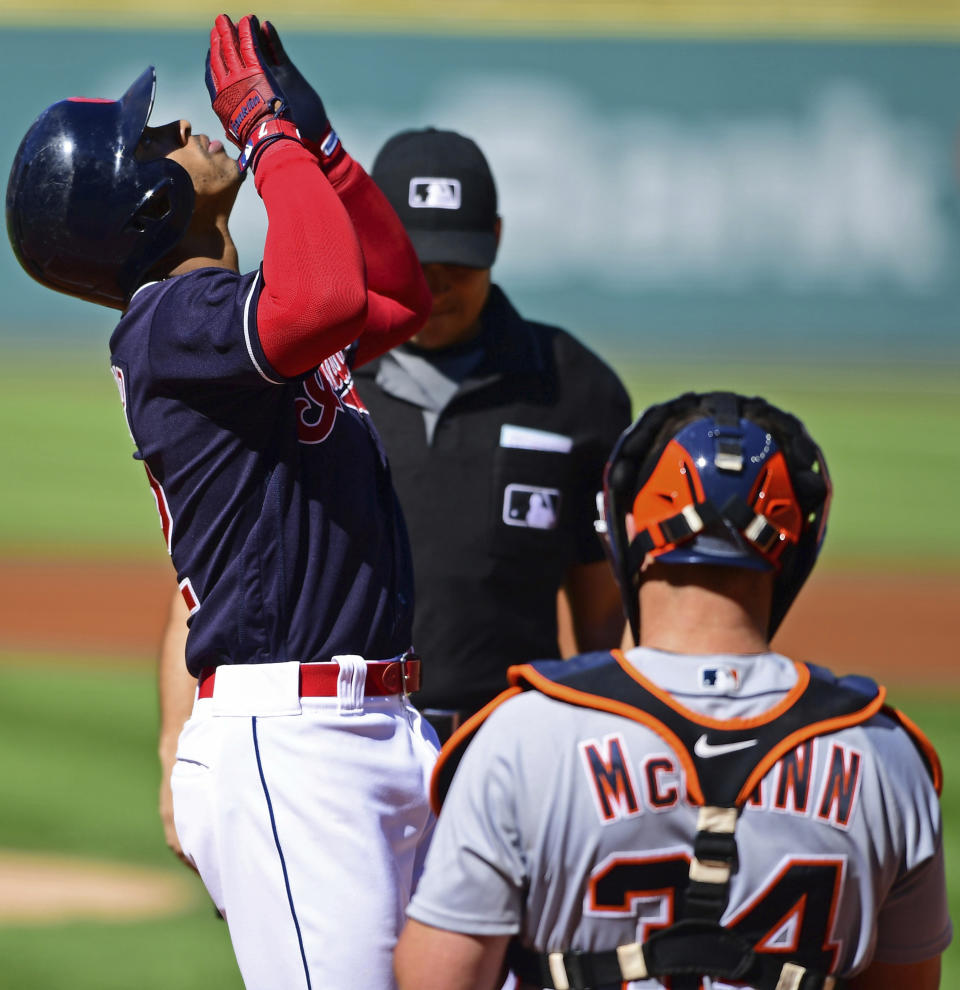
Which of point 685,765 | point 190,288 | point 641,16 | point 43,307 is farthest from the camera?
point 43,307


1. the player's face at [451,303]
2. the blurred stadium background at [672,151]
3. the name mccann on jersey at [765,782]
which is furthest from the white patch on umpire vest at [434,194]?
the blurred stadium background at [672,151]

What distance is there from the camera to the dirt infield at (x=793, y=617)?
34.4 feet

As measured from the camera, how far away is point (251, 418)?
99.9 inches

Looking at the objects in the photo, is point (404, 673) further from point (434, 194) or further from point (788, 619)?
point (788, 619)

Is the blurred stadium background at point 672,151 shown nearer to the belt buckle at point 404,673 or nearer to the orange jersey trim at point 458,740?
the belt buckle at point 404,673

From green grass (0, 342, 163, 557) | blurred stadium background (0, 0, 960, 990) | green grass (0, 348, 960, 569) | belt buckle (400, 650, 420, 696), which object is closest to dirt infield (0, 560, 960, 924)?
green grass (0, 348, 960, 569)

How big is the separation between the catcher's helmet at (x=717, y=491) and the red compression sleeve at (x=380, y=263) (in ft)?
3.58

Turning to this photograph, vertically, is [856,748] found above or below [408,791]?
above

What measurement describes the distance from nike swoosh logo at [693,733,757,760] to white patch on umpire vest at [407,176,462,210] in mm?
2420

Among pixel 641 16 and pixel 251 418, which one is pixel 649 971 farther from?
pixel 641 16

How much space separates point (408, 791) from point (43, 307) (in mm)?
27194

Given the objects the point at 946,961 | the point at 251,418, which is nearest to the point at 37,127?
the point at 251,418

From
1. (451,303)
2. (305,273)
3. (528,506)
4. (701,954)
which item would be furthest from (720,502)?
(451,303)

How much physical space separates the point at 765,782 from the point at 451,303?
2375mm
